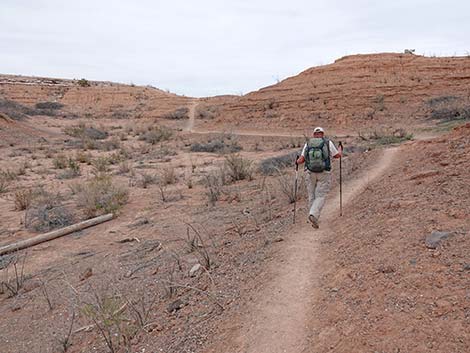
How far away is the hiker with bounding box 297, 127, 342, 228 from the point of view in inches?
231

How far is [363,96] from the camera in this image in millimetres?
22844

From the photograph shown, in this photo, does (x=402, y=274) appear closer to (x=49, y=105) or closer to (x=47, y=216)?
(x=47, y=216)

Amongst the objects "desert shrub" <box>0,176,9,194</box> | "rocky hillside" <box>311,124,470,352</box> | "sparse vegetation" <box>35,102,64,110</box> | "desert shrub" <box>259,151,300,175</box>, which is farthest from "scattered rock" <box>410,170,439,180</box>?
"sparse vegetation" <box>35,102,64,110</box>

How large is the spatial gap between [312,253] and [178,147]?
653 inches

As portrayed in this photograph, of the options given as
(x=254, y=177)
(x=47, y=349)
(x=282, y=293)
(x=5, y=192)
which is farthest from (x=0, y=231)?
(x=282, y=293)

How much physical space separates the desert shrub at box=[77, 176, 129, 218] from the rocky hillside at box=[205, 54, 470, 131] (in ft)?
44.1

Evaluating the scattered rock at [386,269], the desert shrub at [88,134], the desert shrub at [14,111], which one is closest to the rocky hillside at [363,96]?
the desert shrub at [88,134]

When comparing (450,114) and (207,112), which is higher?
(207,112)

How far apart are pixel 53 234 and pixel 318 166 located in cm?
536

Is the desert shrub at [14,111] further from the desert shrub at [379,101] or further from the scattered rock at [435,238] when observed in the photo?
the scattered rock at [435,238]

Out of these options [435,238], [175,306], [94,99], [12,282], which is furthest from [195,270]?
[94,99]

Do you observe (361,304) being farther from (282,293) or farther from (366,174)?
Result: (366,174)

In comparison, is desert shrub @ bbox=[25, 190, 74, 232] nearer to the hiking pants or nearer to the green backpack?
the hiking pants

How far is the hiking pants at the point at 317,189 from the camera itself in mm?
5879
